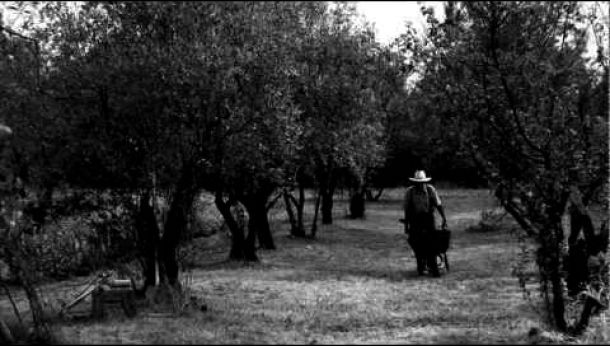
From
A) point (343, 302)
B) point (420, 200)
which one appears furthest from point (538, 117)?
point (420, 200)

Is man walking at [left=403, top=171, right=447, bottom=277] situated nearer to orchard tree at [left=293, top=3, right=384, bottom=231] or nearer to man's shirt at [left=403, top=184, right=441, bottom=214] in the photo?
man's shirt at [left=403, top=184, right=441, bottom=214]

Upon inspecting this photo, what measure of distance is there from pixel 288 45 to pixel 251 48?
1.02m

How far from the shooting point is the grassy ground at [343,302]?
8.71 metres

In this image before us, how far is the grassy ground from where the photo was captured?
28.6 ft

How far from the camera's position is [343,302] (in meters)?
12.0

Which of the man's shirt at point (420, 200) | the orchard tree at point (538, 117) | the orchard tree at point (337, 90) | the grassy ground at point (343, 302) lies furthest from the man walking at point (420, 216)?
the orchard tree at point (337, 90)

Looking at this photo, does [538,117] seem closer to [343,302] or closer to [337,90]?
[343,302]

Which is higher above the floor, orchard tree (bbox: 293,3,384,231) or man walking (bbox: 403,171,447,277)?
orchard tree (bbox: 293,3,384,231)

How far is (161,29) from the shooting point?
1017 cm

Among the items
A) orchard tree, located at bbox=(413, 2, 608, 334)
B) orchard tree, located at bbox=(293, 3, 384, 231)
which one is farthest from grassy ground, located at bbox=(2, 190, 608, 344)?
orchard tree, located at bbox=(293, 3, 384, 231)

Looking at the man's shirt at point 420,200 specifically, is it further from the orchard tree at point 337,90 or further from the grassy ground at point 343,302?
the orchard tree at point 337,90

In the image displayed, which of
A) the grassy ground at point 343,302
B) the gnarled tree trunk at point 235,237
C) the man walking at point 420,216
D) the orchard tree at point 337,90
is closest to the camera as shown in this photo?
the grassy ground at point 343,302

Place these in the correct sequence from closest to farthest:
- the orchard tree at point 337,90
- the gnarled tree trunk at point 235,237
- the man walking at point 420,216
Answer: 1. the man walking at point 420,216
2. the gnarled tree trunk at point 235,237
3. the orchard tree at point 337,90

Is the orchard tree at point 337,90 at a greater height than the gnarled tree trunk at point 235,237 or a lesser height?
greater
